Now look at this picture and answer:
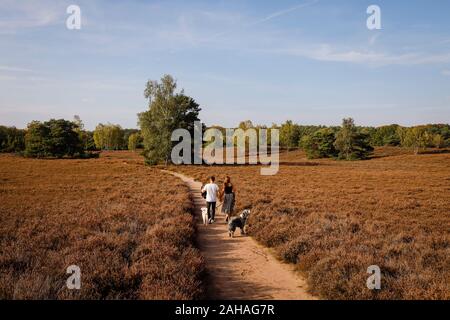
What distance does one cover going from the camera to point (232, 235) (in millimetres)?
12953

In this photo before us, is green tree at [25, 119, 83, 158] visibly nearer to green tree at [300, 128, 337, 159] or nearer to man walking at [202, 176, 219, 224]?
green tree at [300, 128, 337, 159]

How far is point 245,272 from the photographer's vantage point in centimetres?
913

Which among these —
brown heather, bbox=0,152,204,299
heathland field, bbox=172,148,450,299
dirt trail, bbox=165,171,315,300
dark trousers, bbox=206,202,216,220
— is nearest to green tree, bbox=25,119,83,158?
brown heather, bbox=0,152,204,299

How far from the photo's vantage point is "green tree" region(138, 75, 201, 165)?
57.0 meters

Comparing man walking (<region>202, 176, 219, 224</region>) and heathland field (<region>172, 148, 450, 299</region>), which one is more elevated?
man walking (<region>202, 176, 219, 224</region>)

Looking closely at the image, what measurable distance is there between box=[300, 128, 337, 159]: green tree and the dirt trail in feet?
293

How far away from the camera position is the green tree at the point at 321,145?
321 ft

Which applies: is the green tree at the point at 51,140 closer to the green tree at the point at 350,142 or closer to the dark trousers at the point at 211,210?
the green tree at the point at 350,142

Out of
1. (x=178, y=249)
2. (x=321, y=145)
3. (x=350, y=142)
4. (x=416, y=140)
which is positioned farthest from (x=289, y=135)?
(x=178, y=249)

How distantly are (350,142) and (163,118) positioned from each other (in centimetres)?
5726

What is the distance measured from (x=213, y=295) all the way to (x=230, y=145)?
4213 inches

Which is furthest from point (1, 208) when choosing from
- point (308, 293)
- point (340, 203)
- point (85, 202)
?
point (340, 203)

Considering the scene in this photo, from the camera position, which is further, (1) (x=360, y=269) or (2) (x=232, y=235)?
(2) (x=232, y=235)
